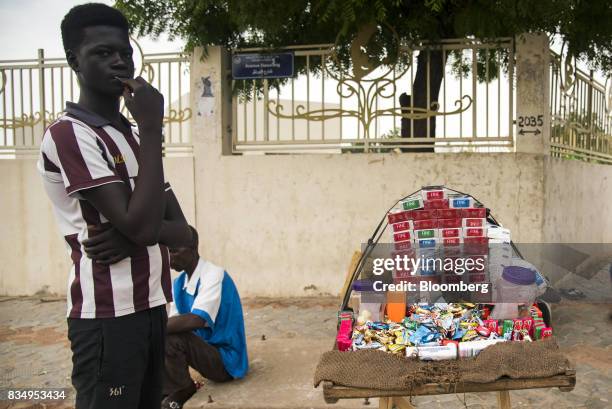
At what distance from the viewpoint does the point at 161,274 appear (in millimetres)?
1654

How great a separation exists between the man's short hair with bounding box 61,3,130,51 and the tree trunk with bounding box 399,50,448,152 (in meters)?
4.56

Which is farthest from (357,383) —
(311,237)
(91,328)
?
(311,237)

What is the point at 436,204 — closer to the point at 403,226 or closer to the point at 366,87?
the point at 403,226

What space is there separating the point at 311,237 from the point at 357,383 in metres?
4.04

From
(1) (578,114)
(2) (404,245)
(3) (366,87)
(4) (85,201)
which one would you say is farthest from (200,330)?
(1) (578,114)

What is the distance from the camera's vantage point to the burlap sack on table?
6.39ft

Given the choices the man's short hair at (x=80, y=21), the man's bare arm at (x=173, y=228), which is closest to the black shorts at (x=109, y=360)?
the man's bare arm at (x=173, y=228)

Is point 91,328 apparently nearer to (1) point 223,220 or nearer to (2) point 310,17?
(1) point 223,220

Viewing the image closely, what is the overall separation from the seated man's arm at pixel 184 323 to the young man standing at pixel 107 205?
1.63 meters

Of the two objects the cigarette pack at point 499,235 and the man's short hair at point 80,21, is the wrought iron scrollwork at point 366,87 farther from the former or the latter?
the man's short hair at point 80,21

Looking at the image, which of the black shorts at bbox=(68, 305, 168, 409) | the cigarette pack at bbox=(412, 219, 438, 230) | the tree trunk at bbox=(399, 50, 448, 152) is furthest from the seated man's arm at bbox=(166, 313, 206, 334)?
the tree trunk at bbox=(399, 50, 448, 152)

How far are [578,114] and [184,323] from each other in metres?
5.55

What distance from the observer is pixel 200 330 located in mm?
3502

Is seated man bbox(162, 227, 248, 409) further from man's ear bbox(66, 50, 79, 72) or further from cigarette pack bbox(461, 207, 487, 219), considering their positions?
man's ear bbox(66, 50, 79, 72)
